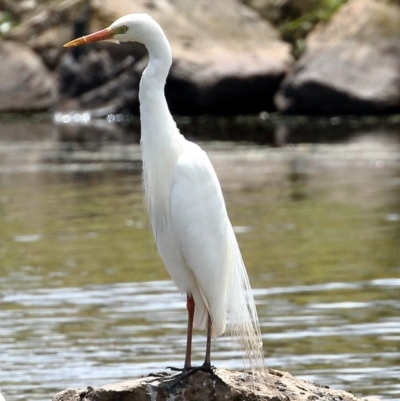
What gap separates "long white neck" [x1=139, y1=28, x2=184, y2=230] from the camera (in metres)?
6.59

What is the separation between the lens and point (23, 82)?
97.2ft

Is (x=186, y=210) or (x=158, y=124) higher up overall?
(x=158, y=124)

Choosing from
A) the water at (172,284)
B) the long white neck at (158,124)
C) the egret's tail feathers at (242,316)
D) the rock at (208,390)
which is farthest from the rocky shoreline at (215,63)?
the rock at (208,390)

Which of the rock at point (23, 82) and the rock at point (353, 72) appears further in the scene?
the rock at point (23, 82)

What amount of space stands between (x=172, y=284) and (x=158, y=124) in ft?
16.1

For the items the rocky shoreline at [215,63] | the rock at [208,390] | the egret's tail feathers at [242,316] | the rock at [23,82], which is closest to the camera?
the rock at [208,390]

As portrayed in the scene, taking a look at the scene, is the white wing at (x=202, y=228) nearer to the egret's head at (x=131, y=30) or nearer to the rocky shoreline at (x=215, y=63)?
the egret's head at (x=131, y=30)

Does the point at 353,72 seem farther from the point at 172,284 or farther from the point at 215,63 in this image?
the point at 172,284

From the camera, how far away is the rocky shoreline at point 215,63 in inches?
1040

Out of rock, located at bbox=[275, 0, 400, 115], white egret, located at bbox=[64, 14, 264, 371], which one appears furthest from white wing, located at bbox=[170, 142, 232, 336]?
rock, located at bbox=[275, 0, 400, 115]

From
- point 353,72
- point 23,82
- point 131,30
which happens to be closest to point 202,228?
point 131,30

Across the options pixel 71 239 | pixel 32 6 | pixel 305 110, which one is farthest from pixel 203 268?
pixel 32 6

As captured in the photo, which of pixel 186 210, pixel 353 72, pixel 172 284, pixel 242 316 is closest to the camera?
pixel 186 210

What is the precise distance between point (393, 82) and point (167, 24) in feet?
18.1
